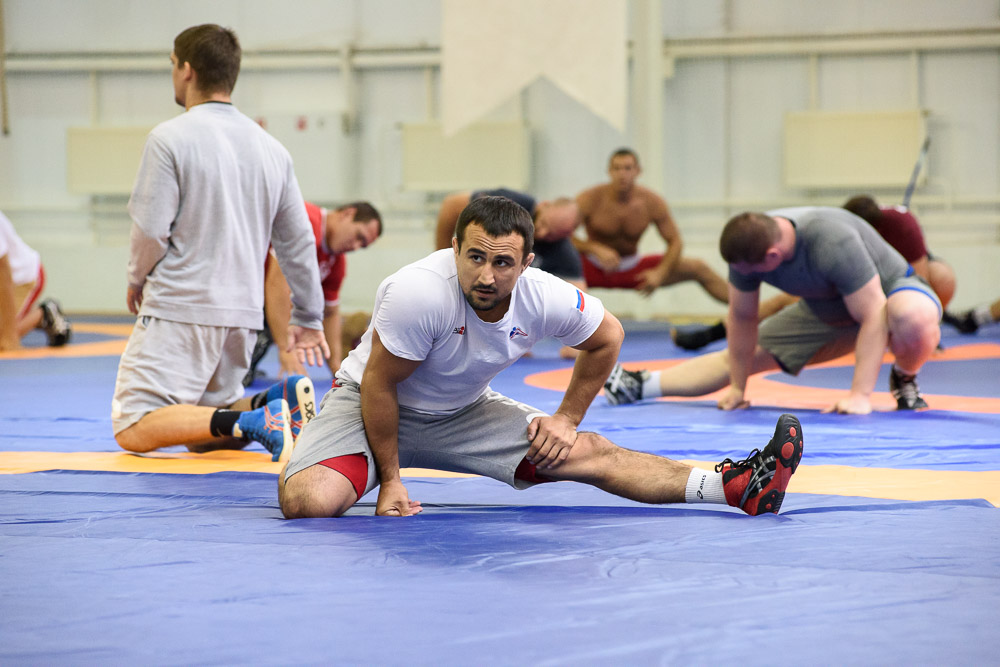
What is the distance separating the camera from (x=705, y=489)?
9.04 feet

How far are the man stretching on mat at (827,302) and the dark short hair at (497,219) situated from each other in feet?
6.13

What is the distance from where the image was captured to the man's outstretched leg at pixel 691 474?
2.66 m

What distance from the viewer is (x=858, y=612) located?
1.88 meters

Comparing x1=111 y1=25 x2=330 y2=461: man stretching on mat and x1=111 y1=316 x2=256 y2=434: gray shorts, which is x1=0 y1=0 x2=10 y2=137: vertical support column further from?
x1=111 y1=316 x2=256 y2=434: gray shorts

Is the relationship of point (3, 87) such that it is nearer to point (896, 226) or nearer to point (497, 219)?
point (896, 226)

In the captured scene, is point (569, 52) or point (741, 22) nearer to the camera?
point (569, 52)

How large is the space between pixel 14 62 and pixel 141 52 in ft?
4.74

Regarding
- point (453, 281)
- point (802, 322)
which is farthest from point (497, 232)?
point (802, 322)

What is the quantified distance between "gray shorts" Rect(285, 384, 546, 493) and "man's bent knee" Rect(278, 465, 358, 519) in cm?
6

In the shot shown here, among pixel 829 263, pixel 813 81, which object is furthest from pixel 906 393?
pixel 813 81

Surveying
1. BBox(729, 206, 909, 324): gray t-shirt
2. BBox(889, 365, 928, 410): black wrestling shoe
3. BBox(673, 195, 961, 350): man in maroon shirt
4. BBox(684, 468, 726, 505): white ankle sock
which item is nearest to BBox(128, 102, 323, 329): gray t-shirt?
BBox(684, 468, 726, 505): white ankle sock

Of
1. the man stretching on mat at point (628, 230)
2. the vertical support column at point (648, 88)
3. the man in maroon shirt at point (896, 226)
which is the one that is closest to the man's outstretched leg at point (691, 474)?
the man in maroon shirt at point (896, 226)

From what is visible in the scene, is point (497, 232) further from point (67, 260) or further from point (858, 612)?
point (67, 260)

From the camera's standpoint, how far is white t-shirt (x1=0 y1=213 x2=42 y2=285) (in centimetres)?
692
